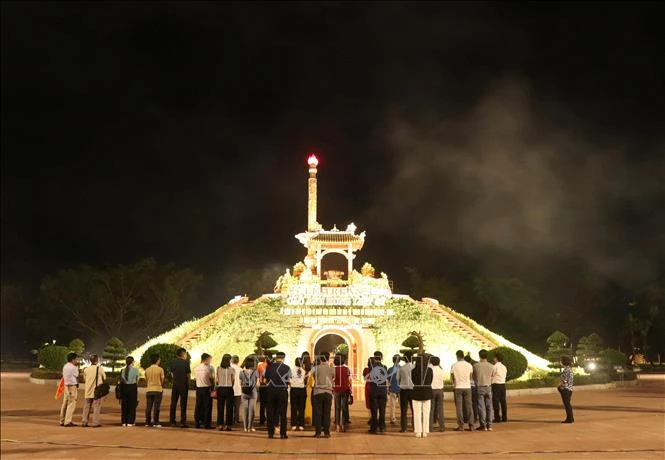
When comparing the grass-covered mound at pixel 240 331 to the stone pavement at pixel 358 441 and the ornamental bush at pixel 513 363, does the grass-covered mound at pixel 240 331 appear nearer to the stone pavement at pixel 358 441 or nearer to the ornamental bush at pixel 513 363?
the ornamental bush at pixel 513 363

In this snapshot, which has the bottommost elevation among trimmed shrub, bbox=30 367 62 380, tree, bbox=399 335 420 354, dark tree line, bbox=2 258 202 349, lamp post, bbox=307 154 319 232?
trimmed shrub, bbox=30 367 62 380

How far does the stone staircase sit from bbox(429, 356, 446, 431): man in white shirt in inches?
775

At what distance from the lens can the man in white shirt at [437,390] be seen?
49.1 ft

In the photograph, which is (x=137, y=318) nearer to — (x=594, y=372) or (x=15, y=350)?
(x=15, y=350)

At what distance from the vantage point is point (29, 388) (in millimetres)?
28547

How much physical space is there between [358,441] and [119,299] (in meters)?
46.1

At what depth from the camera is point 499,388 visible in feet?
56.2

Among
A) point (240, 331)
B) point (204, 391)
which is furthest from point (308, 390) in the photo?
point (240, 331)

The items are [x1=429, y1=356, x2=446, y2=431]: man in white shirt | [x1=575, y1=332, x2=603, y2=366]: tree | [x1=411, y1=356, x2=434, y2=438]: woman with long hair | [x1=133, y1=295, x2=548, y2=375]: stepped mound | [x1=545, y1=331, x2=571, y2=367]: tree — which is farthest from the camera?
[x1=575, y1=332, x2=603, y2=366]: tree

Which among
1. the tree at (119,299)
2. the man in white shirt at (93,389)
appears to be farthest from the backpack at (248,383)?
the tree at (119,299)

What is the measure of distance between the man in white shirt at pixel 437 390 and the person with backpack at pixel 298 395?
2.73 m

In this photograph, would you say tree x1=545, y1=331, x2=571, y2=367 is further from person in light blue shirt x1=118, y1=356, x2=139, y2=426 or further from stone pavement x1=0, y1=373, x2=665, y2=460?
person in light blue shirt x1=118, y1=356, x2=139, y2=426

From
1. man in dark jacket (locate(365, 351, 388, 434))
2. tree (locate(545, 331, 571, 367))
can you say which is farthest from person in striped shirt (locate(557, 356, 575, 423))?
tree (locate(545, 331, 571, 367))

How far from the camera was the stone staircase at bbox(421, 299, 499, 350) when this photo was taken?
35.3 metres
